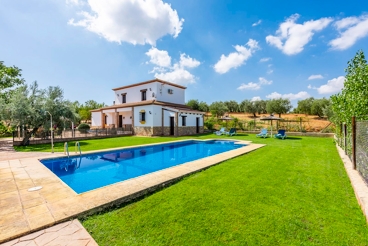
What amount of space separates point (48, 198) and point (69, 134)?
1737 centimetres

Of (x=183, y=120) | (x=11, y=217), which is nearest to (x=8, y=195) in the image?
(x=11, y=217)

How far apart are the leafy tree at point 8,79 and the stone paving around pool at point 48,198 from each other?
66.5ft

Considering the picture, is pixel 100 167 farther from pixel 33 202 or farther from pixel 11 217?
pixel 11 217

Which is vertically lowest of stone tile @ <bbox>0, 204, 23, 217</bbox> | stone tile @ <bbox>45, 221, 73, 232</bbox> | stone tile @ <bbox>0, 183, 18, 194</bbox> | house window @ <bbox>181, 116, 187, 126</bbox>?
stone tile @ <bbox>45, 221, 73, 232</bbox>

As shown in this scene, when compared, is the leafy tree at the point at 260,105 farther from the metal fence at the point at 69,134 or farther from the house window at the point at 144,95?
the metal fence at the point at 69,134

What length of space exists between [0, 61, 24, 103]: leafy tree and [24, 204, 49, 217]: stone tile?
2323cm

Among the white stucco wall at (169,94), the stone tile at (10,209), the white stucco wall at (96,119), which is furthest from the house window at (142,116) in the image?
the stone tile at (10,209)

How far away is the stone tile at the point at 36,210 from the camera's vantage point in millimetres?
3318

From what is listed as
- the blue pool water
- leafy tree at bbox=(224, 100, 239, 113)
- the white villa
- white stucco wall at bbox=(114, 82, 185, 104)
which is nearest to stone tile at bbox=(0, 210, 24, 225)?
the blue pool water

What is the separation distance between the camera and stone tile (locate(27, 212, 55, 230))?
9.61 feet

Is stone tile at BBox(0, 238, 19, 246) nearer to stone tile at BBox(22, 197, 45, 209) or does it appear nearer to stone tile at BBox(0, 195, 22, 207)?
stone tile at BBox(22, 197, 45, 209)

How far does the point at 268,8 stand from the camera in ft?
44.3

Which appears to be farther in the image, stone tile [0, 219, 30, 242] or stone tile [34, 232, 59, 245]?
stone tile [0, 219, 30, 242]

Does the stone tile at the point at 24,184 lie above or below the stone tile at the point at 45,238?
above
